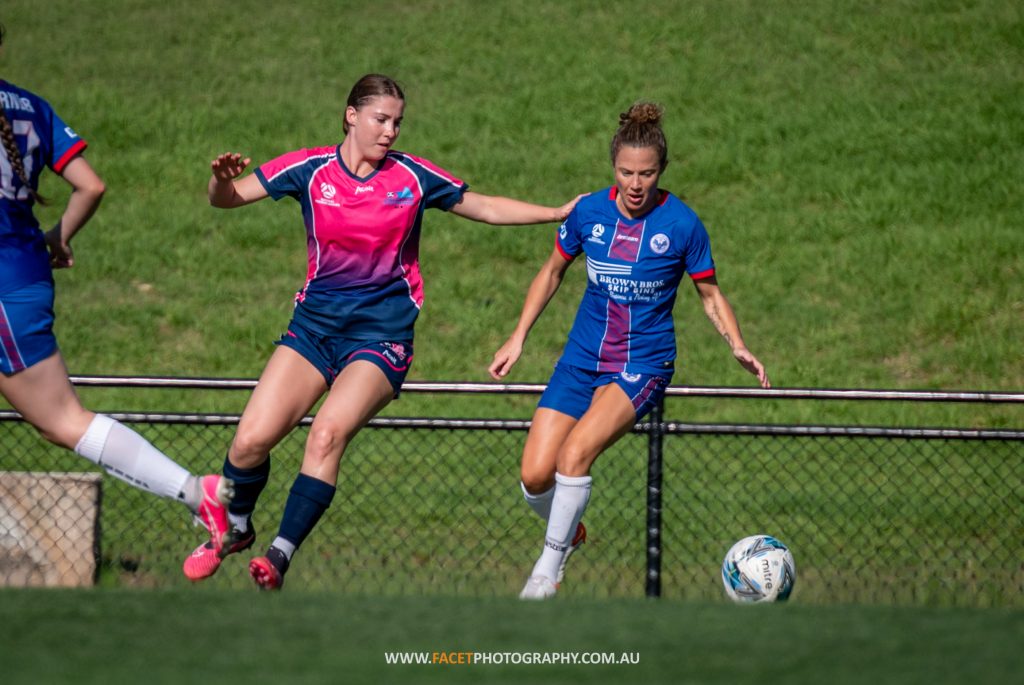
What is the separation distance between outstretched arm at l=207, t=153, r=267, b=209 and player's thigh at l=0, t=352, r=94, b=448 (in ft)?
4.05

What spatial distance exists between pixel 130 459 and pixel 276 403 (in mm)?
896

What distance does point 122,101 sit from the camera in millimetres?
15992

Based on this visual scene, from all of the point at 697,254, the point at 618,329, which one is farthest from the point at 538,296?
the point at 697,254

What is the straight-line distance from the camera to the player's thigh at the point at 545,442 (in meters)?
6.18

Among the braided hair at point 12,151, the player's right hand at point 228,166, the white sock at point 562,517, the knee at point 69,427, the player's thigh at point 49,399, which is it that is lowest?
the white sock at point 562,517

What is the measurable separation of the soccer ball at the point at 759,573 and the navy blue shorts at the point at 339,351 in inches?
79.0

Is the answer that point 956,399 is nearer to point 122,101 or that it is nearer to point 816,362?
point 816,362

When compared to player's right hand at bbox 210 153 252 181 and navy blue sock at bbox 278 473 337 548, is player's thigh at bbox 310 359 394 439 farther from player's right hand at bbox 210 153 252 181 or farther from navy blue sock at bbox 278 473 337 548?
player's right hand at bbox 210 153 252 181

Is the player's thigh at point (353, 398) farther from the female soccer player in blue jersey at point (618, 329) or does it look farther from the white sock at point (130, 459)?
the white sock at point (130, 459)

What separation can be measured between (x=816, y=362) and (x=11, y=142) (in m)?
8.16

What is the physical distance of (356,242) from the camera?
6.02 m

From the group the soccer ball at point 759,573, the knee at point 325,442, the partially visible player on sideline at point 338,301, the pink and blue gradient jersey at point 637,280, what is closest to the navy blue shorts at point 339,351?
the partially visible player on sideline at point 338,301

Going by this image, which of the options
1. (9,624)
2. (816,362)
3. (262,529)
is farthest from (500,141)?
(9,624)

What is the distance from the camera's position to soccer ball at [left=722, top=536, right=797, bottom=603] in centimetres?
647
